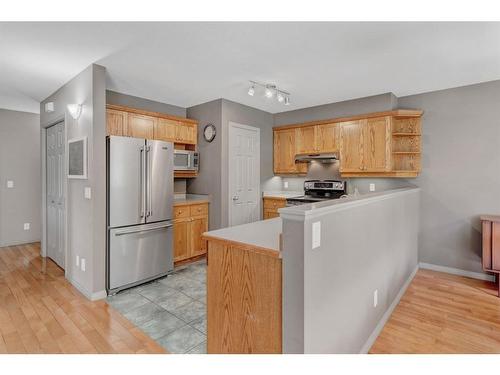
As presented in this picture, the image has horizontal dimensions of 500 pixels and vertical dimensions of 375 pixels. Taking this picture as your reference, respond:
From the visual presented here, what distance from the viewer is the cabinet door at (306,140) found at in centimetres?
480

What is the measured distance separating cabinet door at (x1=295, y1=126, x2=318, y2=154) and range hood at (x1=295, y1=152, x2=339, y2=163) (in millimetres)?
114

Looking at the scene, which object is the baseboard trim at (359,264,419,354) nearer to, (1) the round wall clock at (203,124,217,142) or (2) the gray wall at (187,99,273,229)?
(2) the gray wall at (187,99,273,229)

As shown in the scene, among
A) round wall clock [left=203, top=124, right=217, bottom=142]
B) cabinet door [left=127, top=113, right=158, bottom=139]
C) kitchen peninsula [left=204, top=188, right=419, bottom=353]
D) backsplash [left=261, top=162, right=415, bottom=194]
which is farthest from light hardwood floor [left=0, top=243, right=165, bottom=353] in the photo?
backsplash [left=261, top=162, right=415, bottom=194]

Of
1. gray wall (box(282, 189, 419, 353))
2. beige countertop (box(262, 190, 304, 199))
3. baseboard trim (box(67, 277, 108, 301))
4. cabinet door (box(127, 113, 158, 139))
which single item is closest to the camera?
gray wall (box(282, 189, 419, 353))

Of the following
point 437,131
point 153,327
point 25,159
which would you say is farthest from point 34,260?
point 437,131

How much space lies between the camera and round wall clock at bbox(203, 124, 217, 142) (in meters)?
4.43

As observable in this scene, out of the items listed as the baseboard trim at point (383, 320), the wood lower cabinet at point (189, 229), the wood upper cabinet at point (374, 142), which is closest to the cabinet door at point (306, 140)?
the wood upper cabinet at point (374, 142)

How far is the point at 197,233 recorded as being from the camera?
4.35m

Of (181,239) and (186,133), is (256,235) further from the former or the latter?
(186,133)

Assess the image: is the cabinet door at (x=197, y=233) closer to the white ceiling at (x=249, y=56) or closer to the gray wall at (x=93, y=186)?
the gray wall at (x=93, y=186)

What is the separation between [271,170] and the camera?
539 cm

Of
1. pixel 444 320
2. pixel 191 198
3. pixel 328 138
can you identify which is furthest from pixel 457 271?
pixel 191 198

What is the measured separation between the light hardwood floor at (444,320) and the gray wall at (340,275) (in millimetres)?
179
